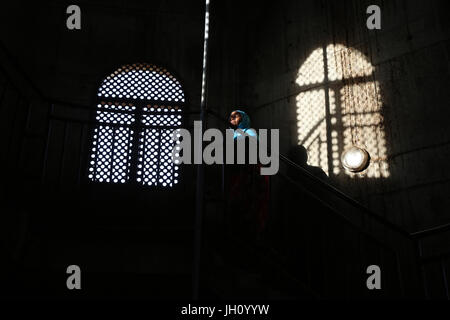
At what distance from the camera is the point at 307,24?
7.46 m

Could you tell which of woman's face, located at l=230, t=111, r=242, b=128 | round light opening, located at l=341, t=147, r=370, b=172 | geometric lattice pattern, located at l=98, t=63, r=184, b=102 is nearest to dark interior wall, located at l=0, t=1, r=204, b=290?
geometric lattice pattern, located at l=98, t=63, r=184, b=102

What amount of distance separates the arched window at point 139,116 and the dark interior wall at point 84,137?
149 millimetres

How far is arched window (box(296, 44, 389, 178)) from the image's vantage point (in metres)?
6.06

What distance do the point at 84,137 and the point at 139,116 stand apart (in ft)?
3.19

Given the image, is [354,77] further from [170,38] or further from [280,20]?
[170,38]

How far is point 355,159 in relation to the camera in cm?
602

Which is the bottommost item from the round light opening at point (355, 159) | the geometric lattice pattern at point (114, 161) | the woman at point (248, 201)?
the woman at point (248, 201)

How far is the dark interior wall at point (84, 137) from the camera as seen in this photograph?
4.95 meters

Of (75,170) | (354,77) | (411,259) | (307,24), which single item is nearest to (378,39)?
(354,77)

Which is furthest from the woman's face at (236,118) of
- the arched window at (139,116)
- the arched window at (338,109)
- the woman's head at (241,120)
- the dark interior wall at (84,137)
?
the arched window at (139,116)

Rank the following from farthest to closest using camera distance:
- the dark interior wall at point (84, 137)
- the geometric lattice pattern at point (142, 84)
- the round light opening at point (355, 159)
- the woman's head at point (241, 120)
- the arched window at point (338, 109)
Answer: the geometric lattice pattern at point (142, 84) → the arched window at point (338, 109) → the round light opening at point (355, 159) → the woman's head at point (241, 120) → the dark interior wall at point (84, 137)

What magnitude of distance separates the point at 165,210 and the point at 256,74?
10.2 feet

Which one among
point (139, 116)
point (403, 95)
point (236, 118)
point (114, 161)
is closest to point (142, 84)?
point (139, 116)

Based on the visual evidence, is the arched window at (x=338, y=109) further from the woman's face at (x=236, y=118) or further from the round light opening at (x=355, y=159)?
the woman's face at (x=236, y=118)
